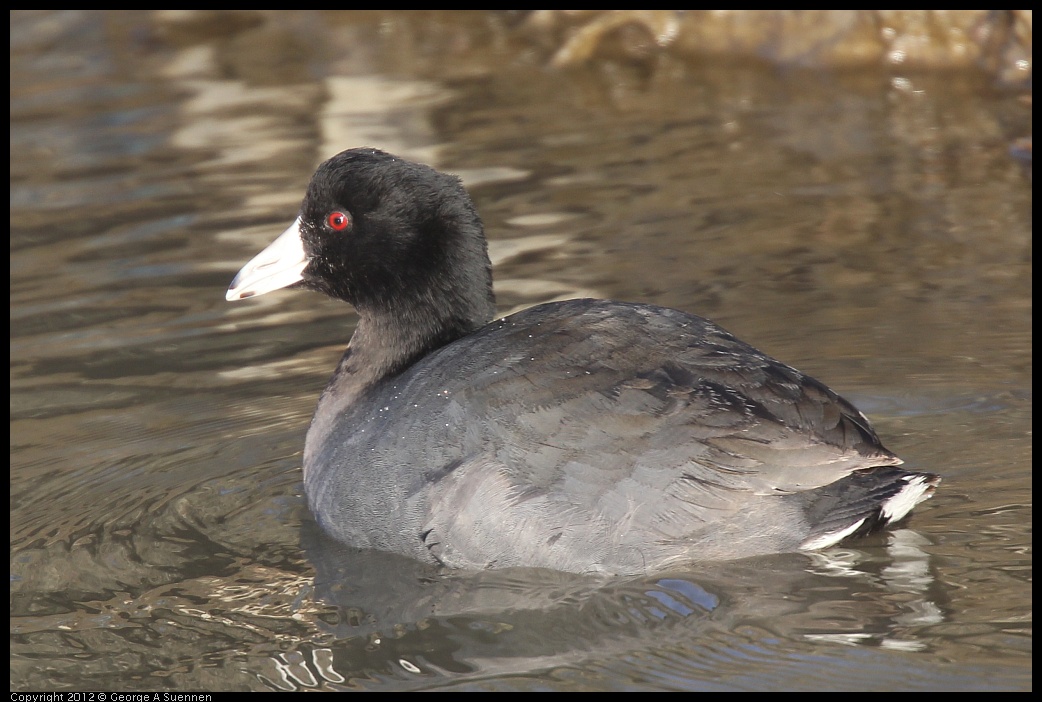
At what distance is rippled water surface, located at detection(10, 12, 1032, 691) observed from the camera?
157 inches

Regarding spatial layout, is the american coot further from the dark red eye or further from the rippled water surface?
the dark red eye

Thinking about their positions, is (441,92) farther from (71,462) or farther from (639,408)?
(639,408)

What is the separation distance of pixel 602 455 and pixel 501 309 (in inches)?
101

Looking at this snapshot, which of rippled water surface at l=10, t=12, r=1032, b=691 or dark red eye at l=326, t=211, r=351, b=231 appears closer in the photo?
rippled water surface at l=10, t=12, r=1032, b=691

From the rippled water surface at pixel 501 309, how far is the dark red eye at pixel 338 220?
999mm

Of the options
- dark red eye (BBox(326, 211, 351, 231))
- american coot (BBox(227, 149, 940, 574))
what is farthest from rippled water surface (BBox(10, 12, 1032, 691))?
dark red eye (BBox(326, 211, 351, 231))

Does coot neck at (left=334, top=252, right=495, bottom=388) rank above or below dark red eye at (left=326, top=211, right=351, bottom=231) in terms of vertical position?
below

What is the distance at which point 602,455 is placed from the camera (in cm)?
418

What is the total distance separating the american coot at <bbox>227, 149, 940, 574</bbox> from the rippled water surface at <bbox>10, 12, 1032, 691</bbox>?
0.13 metres

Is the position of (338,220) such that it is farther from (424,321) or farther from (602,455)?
(602,455)

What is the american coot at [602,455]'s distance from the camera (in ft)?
13.6
